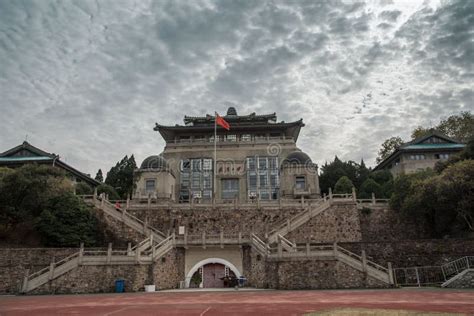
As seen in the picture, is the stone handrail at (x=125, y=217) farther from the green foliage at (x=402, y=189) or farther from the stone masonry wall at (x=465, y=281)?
the green foliage at (x=402, y=189)

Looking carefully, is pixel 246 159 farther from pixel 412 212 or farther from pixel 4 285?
pixel 4 285

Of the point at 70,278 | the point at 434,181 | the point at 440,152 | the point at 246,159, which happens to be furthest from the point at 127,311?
the point at 440,152

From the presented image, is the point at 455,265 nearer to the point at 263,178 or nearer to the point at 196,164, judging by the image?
the point at 263,178

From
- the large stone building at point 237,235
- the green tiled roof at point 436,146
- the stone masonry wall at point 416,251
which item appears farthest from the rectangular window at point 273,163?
the stone masonry wall at point 416,251

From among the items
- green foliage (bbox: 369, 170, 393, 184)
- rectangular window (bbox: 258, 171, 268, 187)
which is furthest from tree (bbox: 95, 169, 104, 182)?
green foliage (bbox: 369, 170, 393, 184)

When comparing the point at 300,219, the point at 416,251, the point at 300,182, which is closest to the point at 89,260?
the point at 300,219

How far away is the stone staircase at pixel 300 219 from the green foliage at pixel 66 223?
47.1 ft

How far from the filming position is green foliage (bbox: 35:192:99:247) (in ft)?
94.0

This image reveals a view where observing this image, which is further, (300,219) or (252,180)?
(252,180)

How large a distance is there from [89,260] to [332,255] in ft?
49.1

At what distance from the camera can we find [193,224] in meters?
34.3

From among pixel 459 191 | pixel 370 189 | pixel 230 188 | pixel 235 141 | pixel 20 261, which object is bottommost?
pixel 20 261

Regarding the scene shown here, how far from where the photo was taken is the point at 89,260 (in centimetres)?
2362

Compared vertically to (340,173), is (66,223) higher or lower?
lower
